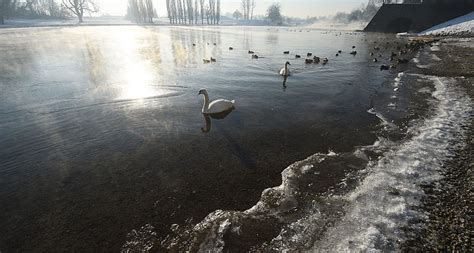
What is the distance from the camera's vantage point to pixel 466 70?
49.1 ft

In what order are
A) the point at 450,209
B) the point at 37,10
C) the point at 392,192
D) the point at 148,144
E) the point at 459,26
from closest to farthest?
1. the point at 450,209
2. the point at 392,192
3. the point at 148,144
4. the point at 459,26
5. the point at 37,10

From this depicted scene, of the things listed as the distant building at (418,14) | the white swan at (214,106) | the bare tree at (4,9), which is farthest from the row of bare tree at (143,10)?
the white swan at (214,106)

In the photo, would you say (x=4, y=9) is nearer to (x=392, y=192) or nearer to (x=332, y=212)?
(x=332, y=212)

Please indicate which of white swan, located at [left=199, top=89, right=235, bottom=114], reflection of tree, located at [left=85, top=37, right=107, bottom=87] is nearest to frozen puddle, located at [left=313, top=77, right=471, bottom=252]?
white swan, located at [left=199, top=89, right=235, bottom=114]

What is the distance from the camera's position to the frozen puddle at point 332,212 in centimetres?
421

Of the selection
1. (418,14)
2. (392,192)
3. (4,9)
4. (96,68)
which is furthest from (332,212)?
(4,9)

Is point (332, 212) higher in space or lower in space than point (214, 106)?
lower

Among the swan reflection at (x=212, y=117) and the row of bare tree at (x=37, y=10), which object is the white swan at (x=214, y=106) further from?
the row of bare tree at (x=37, y=10)

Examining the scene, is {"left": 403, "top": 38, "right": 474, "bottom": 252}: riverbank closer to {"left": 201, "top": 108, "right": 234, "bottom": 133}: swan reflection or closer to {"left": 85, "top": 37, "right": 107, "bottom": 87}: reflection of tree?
{"left": 201, "top": 108, "right": 234, "bottom": 133}: swan reflection

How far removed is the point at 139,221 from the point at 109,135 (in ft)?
13.3

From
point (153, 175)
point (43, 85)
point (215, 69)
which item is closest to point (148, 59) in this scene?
point (215, 69)

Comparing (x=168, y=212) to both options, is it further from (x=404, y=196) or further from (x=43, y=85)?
(x=43, y=85)

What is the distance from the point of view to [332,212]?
15.8 ft

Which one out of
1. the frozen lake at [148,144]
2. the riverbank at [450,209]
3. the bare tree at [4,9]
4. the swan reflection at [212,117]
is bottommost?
the swan reflection at [212,117]
